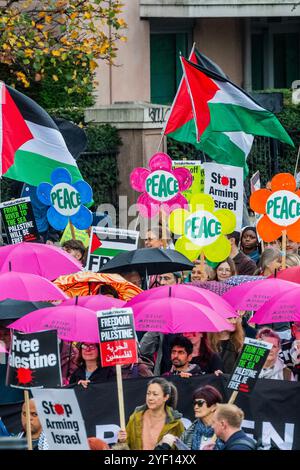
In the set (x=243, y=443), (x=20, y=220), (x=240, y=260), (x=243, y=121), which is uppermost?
(x=243, y=121)

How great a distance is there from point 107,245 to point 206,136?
9.99ft

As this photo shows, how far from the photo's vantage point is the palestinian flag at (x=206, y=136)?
16203 millimetres

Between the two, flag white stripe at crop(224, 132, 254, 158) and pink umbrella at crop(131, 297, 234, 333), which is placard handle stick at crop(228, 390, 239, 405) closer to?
pink umbrella at crop(131, 297, 234, 333)

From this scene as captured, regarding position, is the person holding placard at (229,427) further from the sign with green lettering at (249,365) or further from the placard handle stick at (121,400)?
the placard handle stick at (121,400)

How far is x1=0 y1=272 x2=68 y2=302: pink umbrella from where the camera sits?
37.8 feet

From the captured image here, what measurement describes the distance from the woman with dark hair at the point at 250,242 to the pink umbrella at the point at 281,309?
456 centimetres

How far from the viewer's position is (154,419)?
984 centimetres

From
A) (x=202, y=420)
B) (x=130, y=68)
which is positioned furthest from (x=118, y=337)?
(x=130, y=68)

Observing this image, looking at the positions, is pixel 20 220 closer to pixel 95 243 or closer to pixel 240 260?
pixel 95 243

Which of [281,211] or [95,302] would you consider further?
[281,211]

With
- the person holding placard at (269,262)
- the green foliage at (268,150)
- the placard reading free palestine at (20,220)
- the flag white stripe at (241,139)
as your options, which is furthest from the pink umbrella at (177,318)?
the green foliage at (268,150)

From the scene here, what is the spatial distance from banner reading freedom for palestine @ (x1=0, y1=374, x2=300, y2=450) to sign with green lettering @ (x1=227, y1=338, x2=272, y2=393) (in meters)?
0.63
